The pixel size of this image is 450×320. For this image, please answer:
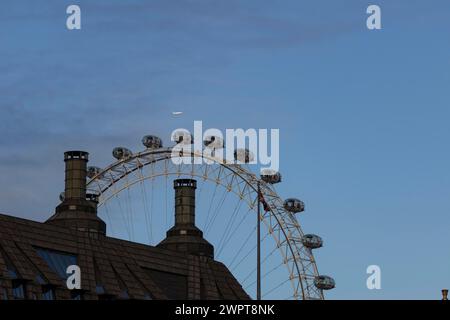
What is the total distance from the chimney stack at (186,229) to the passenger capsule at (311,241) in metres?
16.6

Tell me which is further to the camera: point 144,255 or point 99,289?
point 144,255

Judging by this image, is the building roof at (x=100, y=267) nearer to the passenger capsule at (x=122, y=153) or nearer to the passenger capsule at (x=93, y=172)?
the passenger capsule at (x=122, y=153)

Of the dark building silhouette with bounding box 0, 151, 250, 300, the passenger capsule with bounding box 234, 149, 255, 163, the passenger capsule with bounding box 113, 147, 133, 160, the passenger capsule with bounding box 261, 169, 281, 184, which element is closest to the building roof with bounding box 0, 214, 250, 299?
the dark building silhouette with bounding box 0, 151, 250, 300

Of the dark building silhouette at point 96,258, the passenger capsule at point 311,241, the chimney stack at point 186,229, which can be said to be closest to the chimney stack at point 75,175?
the dark building silhouette at point 96,258

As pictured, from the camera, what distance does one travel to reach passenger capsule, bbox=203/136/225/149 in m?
160

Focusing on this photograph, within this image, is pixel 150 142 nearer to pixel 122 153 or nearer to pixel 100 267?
pixel 122 153

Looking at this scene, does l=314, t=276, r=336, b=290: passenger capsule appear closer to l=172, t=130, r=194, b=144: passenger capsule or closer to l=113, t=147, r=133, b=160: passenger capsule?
l=172, t=130, r=194, b=144: passenger capsule

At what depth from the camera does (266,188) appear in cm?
16612

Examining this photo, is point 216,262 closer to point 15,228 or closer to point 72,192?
point 72,192

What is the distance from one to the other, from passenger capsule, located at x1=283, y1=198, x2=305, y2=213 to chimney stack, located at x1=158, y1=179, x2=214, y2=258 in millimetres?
13542
